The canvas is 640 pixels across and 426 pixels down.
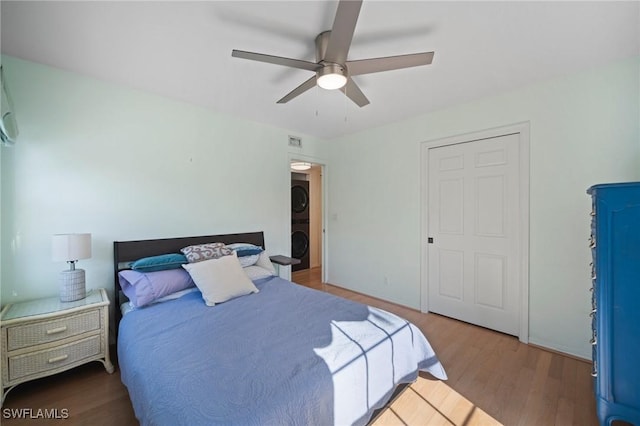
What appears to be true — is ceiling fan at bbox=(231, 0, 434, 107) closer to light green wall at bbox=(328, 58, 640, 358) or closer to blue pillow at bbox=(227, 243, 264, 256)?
light green wall at bbox=(328, 58, 640, 358)

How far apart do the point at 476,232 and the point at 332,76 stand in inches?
91.6

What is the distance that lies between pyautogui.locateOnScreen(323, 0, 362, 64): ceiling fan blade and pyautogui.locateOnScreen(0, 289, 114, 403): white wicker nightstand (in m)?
2.49

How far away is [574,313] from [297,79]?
3.23 metres

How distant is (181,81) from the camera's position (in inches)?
95.0

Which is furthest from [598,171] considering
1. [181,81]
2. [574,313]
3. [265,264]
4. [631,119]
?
[181,81]

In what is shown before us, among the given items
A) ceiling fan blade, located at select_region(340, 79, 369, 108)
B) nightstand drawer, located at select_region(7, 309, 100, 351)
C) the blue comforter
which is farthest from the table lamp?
ceiling fan blade, located at select_region(340, 79, 369, 108)

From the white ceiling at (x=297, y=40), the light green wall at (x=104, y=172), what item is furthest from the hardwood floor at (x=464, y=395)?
the white ceiling at (x=297, y=40)

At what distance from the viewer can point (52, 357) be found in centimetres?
185

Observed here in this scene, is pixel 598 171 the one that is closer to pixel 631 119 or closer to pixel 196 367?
pixel 631 119

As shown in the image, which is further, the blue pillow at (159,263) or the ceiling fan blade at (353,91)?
the blue pillow at (159,263)

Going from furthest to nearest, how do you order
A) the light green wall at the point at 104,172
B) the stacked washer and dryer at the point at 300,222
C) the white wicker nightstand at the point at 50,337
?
1. the stacked washer and dryer at the point at 300,222
2. the light green wall at the point at 104,172
3. the white wicker nightstand at the point at 50,337

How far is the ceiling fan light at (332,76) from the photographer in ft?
5.41

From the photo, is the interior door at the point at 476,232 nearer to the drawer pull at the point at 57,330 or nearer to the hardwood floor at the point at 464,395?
the hardwood floor at the point at 464,395

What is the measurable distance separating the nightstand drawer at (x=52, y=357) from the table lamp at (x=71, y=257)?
1.15 feet
